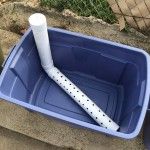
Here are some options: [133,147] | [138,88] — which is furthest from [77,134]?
[138,88]

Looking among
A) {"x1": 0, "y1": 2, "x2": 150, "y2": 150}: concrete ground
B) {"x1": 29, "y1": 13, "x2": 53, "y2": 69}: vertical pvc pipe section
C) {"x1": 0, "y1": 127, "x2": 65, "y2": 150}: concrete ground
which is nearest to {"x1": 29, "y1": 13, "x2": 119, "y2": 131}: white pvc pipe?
{"x1": 29, "y1": 13, "x2": 53, "y2": 69}: vertical pvc pipe section

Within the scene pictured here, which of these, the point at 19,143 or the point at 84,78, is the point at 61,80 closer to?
the point at 84,78

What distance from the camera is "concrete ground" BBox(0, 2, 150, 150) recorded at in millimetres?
2127

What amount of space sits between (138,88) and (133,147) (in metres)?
0.40

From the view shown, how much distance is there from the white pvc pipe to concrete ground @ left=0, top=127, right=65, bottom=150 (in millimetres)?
321

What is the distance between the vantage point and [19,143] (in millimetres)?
2180

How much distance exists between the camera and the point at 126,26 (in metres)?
2.36

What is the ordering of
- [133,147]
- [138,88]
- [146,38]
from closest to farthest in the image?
[138,88]
[133,147]
[146,38]

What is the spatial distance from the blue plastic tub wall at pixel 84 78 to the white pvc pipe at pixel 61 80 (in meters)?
0.05

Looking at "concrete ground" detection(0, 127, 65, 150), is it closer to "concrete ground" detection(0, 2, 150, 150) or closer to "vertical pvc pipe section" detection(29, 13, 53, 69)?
"concrete ground" detection(0, 2, 150, 150)

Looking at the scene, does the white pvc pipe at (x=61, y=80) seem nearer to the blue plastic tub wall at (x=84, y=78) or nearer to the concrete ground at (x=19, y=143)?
the blue plastic tub wall at (x=84, y=78)

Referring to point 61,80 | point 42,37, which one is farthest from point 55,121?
point 42,37

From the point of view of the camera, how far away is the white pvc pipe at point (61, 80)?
184cm

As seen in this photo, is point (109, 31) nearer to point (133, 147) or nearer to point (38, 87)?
point (38, 87)
